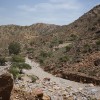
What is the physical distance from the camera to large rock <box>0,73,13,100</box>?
12938mm

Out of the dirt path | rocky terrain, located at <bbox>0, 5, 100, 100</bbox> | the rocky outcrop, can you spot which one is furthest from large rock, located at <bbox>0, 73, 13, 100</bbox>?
the rocky outcrop

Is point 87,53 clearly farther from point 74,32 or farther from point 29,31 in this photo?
point 29,31

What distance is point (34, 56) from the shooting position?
59.4 metres

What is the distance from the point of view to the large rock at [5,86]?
1294 cm

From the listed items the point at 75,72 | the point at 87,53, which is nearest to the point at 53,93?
the point at 75,72

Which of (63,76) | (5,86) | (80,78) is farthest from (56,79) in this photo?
(5,86)

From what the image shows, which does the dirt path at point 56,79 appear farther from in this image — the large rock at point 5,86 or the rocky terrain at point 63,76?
the large rock at point 5,86

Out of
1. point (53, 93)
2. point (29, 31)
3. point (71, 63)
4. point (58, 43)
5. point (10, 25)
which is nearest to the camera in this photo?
point (53, 93)

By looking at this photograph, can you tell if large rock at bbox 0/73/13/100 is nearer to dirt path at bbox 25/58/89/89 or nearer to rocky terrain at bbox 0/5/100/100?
rocky terrain at bbox 0/5/100/100

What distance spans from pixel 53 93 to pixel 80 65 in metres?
18.5

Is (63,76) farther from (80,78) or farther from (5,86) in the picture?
(5,86)

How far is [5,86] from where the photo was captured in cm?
1322

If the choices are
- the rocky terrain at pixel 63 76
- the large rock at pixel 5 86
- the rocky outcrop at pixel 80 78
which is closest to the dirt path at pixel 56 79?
the rocky terrain at pixel 63 76

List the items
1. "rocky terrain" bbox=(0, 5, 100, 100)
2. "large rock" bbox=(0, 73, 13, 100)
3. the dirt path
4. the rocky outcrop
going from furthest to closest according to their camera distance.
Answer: the rocky outcrop < the dirt path < "rocky terrain" bbox=(0, 5, 100, 100) < "large rock" bbox=(0, 73, 13, 100)
